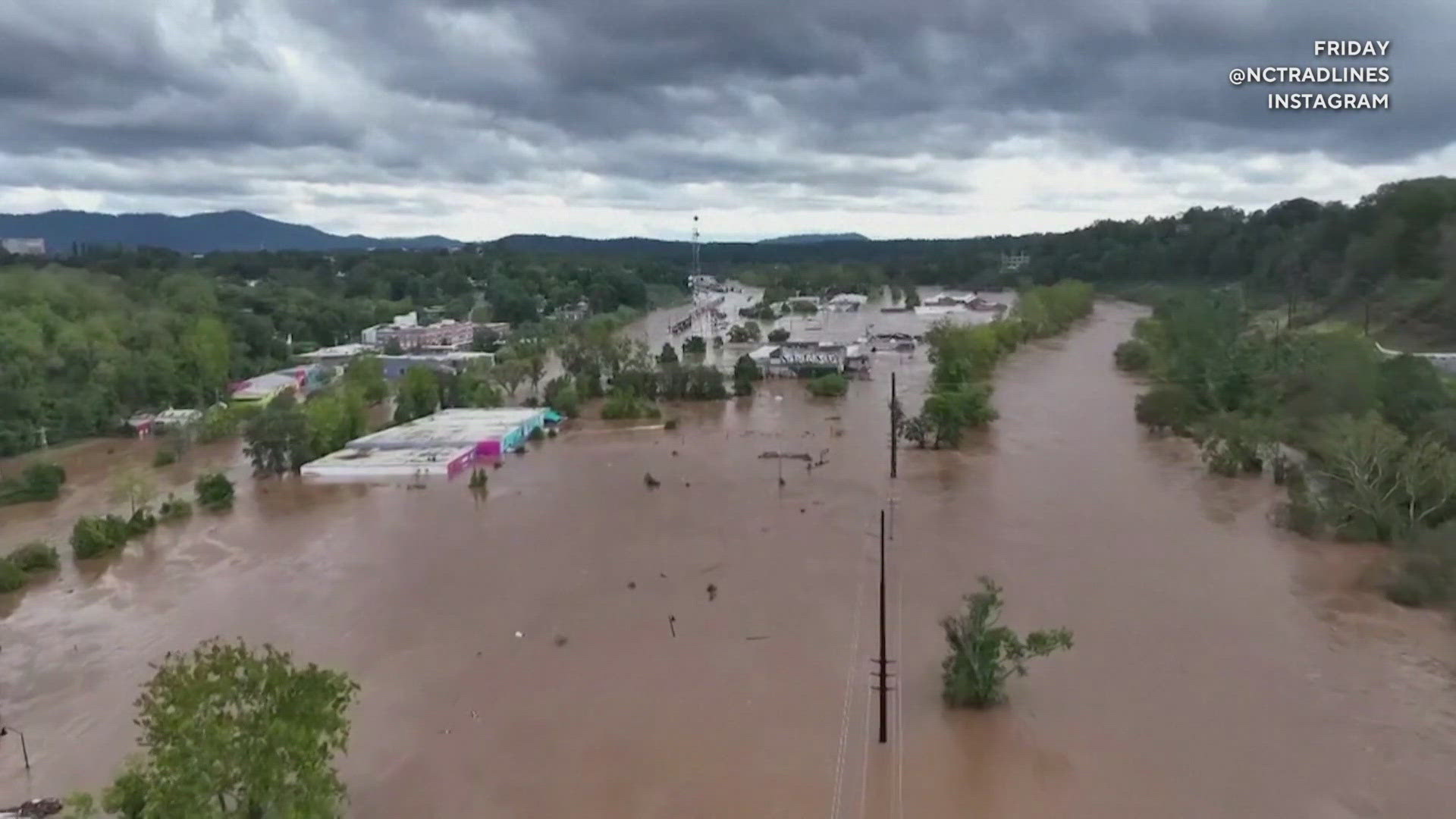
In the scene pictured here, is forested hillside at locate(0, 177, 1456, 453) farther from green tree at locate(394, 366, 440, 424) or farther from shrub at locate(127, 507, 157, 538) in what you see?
shrub at locate(127, 507, 157, 538)

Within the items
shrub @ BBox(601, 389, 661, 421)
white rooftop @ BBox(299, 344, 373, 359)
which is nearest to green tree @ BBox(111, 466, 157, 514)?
shrub @ BBox(601, 389, 661, 421)

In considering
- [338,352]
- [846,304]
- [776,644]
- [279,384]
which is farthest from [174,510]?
[846,304]

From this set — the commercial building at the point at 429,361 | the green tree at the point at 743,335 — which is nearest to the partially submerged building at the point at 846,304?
the green tree at the point at 743,335

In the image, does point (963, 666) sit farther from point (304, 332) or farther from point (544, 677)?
point (304, 332)

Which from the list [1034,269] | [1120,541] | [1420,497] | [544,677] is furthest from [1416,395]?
[1034,269]

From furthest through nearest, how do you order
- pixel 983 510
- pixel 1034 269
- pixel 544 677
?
1. pixel 1034 269
2. pixel 983 510
3. pixel 544 677

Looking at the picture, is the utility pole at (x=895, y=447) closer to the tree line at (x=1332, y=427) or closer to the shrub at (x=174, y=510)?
the tree line at (x=1332, y=427)
